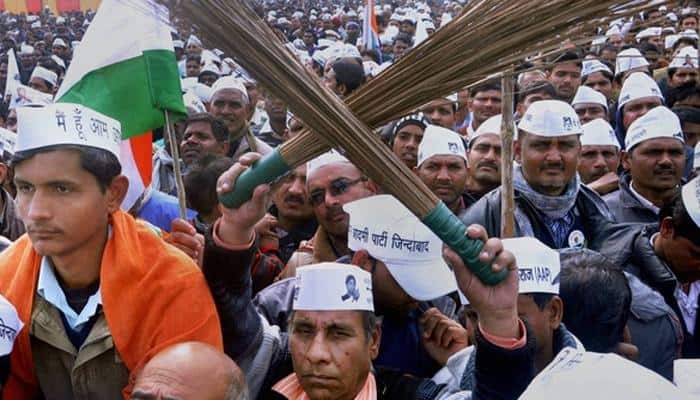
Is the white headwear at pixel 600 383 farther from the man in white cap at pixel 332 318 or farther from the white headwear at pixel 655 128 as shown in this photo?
the white headwear at pixel 655 128

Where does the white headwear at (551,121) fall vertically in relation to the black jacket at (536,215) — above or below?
above

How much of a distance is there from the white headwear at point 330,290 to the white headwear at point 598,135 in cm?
313

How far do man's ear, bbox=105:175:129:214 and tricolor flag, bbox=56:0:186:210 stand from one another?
533 mm

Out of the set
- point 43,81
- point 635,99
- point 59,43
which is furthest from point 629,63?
point 59,43

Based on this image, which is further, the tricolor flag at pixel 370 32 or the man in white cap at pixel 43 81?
the tricolor flag at pixel 370 32

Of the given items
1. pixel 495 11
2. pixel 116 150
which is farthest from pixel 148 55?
pixel 495 11

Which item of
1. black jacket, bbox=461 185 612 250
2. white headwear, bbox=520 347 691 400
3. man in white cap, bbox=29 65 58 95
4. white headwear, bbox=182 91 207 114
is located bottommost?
white headwear, bbox=520 347 691 400

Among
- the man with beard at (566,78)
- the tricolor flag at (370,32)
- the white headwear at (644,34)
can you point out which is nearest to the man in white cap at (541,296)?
the white headwear at (644,34)

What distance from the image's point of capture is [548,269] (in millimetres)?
2873

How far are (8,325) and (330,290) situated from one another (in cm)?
89

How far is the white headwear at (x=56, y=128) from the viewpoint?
8.04ft

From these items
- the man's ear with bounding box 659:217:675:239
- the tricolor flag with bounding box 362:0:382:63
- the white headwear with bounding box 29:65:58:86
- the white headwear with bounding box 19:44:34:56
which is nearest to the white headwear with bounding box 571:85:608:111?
the man's ear with bounding box 659:217:675:239

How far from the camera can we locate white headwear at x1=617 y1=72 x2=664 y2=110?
21.7 feet

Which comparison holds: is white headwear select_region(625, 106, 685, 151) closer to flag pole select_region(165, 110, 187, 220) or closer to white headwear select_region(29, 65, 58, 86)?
flag pole select_region(165, 110, 187, 220)
